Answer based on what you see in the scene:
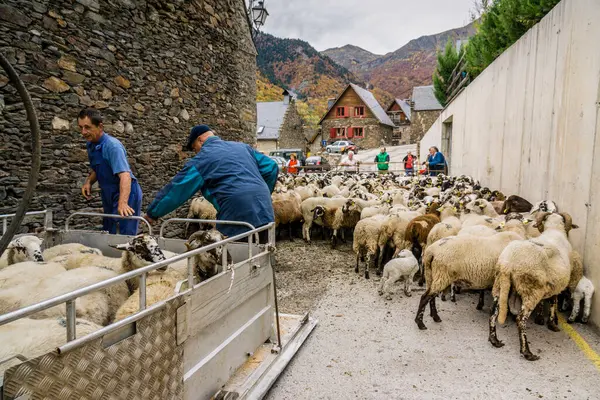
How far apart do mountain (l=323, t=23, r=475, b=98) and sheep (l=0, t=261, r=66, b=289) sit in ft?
246

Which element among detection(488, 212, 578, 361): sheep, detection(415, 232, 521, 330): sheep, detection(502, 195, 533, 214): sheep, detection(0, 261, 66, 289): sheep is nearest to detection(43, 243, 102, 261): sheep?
detection(0, 261, 66, 289): sheep

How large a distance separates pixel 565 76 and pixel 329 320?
487 cm

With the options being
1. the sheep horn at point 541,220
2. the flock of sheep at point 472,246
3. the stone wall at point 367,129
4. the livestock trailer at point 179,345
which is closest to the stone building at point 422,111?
the stone wall at point 367,129

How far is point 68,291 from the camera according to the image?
288 cm

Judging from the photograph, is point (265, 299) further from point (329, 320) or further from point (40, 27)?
point (40, 27)

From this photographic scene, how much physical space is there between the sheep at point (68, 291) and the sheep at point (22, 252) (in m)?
0.73

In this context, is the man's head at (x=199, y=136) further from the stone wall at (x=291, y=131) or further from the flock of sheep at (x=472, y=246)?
the stone wall at (x=291, y=131)

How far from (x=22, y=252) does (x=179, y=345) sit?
89.1 inches

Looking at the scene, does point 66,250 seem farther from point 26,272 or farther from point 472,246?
point 472,246

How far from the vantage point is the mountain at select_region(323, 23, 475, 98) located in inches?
3544

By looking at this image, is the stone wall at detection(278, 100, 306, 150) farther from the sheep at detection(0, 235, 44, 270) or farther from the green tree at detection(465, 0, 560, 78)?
the sheep at detection(0, 235, 44, 270)

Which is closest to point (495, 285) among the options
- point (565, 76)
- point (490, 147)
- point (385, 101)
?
point (565, 76)

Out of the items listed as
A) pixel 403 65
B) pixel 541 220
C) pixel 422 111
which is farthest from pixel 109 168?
pixel 403 65

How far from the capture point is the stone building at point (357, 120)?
53.1m
